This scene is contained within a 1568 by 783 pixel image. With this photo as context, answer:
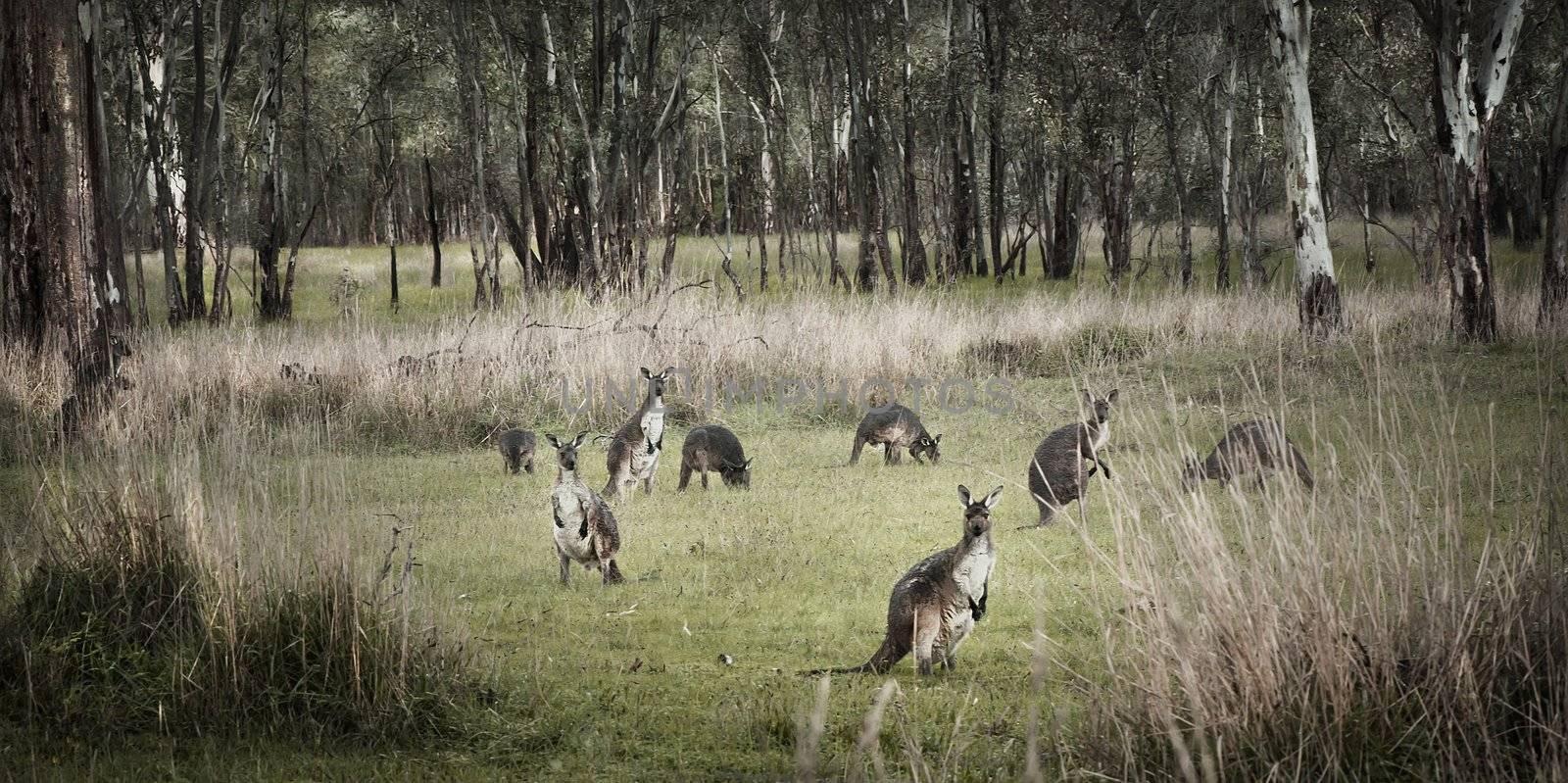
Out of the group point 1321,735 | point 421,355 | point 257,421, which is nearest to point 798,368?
point 421,355

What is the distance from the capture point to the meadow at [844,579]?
3.98 m

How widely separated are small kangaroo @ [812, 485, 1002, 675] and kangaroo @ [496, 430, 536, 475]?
5541mm

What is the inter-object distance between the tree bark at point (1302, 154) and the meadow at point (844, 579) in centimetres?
196

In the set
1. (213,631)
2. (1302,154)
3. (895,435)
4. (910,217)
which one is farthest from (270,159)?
(213,631)

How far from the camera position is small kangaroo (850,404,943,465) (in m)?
10.6

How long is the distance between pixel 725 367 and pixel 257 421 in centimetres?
455

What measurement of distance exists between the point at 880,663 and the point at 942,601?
36cm

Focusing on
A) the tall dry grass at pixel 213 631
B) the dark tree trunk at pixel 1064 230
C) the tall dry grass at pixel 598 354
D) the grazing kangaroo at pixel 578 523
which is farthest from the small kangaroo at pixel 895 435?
the dark tree trunk at pixel 1064 230

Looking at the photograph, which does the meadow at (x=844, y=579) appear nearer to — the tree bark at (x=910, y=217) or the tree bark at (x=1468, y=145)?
the tree bark at (x=1468, y=145)

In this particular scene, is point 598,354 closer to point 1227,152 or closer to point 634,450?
point 634,450

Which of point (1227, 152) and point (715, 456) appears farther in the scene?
point (1227, 152)

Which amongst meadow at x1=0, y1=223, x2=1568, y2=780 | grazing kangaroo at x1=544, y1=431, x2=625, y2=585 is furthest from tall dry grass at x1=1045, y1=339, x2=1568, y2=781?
grazing kangaroo at x1=544, y1=431, x2=625, y2=585

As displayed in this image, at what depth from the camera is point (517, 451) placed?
34.9ft

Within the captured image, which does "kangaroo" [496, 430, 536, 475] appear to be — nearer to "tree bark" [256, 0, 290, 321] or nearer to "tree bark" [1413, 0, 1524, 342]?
"tree bark" [1413, 0, 1524, 342]
